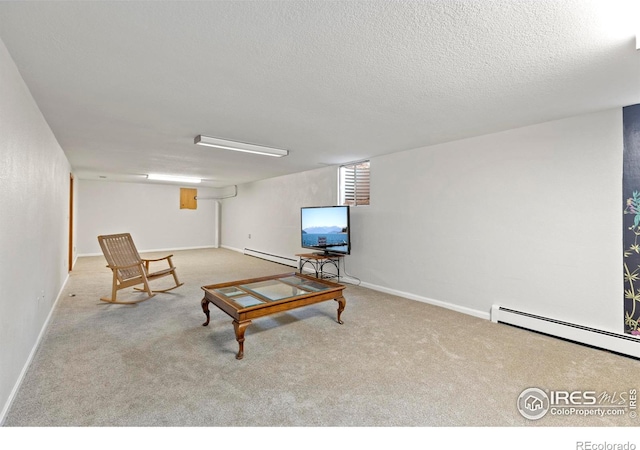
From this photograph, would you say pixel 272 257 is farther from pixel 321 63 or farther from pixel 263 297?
pixel 321 63

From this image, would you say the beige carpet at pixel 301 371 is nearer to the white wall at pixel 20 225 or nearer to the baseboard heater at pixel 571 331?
the baseboard heater at pixel 571 331

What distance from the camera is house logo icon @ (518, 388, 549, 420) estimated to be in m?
1.77

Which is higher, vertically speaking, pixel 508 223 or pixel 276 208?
pixel 276 208

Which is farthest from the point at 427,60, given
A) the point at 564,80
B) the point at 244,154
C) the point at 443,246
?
the point at 244,154

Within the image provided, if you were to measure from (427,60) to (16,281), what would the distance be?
10.4 ft

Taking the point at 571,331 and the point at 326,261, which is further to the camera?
the point at 326,261

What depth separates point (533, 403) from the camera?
188 centimetres

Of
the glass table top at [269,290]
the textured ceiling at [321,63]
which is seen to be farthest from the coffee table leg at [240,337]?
the textured ceiling at [321,63]

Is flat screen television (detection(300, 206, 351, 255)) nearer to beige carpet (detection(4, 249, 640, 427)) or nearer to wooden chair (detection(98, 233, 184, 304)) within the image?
beige carpet (detection(4, 249, 640, 427))

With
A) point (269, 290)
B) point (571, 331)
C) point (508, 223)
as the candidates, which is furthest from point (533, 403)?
point (269, 290)

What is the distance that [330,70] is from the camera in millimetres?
1924

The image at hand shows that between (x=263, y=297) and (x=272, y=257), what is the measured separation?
4.44m

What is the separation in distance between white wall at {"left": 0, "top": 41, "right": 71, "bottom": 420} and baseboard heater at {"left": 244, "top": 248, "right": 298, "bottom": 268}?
428cm

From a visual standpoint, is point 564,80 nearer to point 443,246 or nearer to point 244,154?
point 443,246
